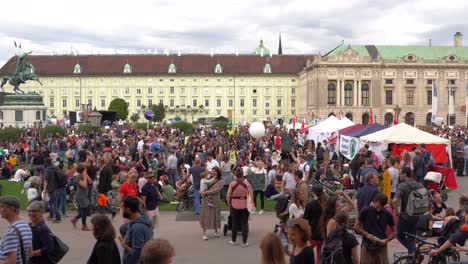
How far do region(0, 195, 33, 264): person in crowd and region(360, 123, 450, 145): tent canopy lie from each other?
15.4 metres

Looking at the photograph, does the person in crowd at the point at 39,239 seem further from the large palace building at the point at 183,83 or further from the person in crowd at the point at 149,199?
the large palace building at the point at 183,83

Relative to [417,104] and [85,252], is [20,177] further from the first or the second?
[417,104]

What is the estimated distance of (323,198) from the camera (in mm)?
9188

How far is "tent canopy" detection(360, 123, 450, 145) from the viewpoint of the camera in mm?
19406

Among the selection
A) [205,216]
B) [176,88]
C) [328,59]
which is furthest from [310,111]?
[205,216]

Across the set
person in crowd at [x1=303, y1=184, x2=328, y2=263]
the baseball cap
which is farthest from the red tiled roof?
the baseball cap

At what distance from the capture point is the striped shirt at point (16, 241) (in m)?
5.89

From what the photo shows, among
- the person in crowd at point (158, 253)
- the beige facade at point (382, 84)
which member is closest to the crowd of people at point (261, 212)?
the person in crowd at point (158, 253)

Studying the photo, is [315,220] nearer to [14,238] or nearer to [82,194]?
[14,238]

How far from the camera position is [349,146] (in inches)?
937

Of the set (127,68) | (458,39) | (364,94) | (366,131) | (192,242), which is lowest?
(192,242)

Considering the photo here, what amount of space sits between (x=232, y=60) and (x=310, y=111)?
20.8 m

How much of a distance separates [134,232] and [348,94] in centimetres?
8230

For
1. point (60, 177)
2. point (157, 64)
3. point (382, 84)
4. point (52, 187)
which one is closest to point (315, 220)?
point (60, 177)
